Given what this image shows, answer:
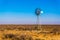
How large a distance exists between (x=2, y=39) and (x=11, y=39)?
3.52 ft

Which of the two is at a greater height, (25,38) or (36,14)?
(36,14)

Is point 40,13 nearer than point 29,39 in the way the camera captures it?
No

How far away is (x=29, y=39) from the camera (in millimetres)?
24078

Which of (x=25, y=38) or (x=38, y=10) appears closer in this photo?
(x=25, y=38)

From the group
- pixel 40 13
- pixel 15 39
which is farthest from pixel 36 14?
pixel 15 39

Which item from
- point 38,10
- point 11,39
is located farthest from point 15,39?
point 38,10

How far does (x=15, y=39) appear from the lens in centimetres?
2433

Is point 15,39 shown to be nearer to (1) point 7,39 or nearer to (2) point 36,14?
(1) point 7,39

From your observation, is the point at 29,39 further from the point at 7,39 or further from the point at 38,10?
the point at 38,10

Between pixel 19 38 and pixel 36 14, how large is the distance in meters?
27.5

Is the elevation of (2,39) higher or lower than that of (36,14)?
→ lower

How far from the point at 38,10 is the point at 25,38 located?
25911mm

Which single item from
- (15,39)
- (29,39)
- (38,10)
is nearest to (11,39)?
(15,39)

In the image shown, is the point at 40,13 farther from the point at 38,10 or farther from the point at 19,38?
the point at 19,38
